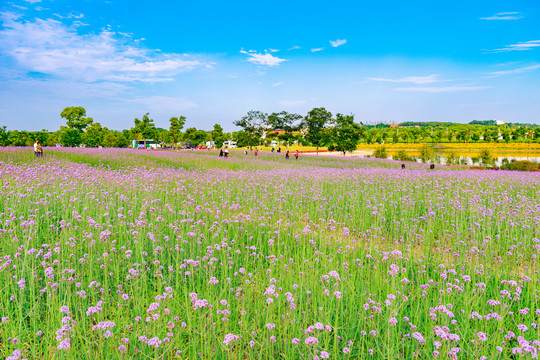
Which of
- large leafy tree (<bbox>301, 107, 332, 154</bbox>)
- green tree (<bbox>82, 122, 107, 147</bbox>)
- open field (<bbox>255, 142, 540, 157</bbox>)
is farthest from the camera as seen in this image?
open field (<bbox>255, 142, 540, 157</bbox>)

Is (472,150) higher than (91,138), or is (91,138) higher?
(91,138)

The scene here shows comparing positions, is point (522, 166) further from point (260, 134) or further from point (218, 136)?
point (218, 136)

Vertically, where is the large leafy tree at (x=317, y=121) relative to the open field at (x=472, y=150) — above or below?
above

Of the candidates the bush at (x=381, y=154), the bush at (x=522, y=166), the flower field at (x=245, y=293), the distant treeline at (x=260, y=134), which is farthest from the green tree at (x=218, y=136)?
the flower field at (x=245, y=293)

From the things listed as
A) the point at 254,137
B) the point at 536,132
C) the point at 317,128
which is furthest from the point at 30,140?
the point at 536,132

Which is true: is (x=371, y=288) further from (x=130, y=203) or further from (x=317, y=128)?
(x=317, y=128)

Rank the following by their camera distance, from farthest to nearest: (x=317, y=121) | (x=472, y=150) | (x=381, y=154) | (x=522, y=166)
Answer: (x=472, y=150) < (x=317, y=121) < (x=381, y=154) < (x=522, y=166)

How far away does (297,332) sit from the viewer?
302cm

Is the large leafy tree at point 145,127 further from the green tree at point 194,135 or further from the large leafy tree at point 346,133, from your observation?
the large leafy tree at point 346,133

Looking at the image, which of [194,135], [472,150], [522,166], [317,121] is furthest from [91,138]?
[472,150]

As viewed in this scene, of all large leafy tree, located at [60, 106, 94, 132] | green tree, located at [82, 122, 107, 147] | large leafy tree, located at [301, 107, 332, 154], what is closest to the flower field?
large leafy tree, located at [301, 107, 332, 154]

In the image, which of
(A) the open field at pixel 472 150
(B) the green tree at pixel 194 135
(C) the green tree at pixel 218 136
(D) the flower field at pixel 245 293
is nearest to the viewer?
(D) the flower field at pixel 245 293

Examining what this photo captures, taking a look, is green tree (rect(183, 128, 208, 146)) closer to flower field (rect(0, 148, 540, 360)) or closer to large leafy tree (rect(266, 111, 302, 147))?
large leafy tree (rect(266, 111, 302, 147))

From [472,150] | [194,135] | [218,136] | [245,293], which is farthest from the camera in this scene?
[218,136]
